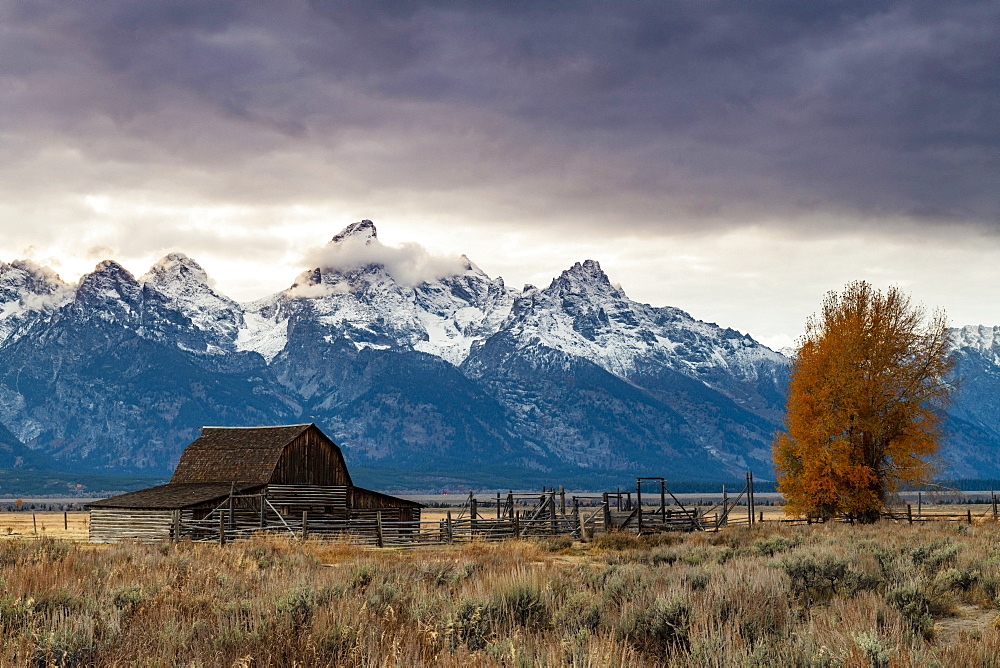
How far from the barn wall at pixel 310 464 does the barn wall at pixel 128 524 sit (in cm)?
615

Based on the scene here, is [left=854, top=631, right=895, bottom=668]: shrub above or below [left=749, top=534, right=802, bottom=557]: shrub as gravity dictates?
above

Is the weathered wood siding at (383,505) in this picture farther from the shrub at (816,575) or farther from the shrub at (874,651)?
the shrub at (874,651)

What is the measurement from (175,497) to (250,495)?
6667 millimetres

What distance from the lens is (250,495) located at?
44.0 meters

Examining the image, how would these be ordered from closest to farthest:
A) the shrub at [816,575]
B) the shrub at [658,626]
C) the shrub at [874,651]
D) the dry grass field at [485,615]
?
the shrub at [874,651] → the dry grass field at [485,615] → the shrub at [658,626] → the shrub at [816,575]

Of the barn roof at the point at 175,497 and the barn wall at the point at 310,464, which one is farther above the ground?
the barn wall at the point at 310,464

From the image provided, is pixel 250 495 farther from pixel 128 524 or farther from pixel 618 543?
pixel 618 543

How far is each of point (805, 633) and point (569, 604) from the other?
3.37 meters

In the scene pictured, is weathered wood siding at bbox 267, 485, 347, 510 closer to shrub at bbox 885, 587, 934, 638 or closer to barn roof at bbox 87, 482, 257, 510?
barn roof at bbox 87, 482, 257, 510

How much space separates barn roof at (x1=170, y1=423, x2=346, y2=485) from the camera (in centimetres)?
5134

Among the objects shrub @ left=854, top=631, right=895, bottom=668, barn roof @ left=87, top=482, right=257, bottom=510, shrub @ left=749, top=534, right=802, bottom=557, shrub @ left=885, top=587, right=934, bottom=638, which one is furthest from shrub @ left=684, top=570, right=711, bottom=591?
barn roof @ left=87, top=482, right=257, bottom=510

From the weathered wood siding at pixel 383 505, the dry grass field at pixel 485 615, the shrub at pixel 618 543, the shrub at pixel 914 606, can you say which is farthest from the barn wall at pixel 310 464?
the shrub at pixel 914 606

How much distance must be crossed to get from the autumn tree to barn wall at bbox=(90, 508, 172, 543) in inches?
1272

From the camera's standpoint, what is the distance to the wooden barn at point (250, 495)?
4550cm
